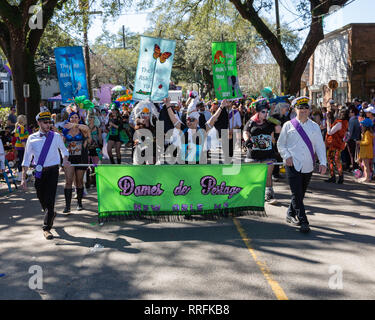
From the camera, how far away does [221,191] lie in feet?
25.1

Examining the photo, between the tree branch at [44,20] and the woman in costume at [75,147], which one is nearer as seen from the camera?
the woman in costume at [75,147]

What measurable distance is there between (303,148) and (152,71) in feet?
12.6

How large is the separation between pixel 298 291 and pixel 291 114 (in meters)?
9.79

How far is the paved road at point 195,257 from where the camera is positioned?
4.87 metres

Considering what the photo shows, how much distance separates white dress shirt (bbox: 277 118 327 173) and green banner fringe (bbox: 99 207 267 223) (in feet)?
3.44

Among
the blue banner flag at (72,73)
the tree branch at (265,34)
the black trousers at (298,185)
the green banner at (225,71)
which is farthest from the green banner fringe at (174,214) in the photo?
the tree branch at (265,34)

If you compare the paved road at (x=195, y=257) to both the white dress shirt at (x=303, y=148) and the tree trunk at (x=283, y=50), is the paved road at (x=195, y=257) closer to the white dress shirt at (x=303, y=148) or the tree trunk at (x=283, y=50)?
the white dress shirt at (x=303, y=148)

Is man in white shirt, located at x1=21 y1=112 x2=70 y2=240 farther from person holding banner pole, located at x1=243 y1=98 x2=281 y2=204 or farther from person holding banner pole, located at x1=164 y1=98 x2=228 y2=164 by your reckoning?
person holding banner pole, located at x1=243 y1=98 x2=281 y2=204

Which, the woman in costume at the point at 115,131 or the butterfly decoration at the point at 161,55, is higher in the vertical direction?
the butterfly decoration at the point at 161,55

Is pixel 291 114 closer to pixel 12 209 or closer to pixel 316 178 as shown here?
pixel 316 178

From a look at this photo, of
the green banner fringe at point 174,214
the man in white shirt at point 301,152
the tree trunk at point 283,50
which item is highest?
the tree trunk at point 283,50

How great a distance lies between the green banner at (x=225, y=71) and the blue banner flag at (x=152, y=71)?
5.35ft

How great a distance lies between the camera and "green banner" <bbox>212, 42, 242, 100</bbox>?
35.3 feet

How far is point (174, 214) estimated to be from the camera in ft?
24.7
